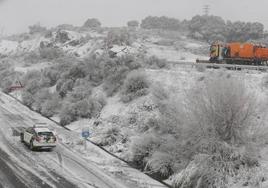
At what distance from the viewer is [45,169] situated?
2455 cm

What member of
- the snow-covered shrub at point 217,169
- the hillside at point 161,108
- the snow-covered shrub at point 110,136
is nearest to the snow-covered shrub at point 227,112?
the hillside at point 161,108

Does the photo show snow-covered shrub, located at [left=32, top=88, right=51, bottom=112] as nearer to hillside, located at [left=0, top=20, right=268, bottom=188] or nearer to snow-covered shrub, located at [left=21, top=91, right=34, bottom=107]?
hillside, located at [left=0, top=20, right=268, bottom=188]

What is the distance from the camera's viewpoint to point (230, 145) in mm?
22312

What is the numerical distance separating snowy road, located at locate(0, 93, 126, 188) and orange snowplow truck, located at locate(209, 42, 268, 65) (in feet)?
66.1

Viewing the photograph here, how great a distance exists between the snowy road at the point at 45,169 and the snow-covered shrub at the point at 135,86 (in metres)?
7.19

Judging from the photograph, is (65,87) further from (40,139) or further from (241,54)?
(241,54)

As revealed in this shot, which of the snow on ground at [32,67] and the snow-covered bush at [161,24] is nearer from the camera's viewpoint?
the snow on ground at [32,67]

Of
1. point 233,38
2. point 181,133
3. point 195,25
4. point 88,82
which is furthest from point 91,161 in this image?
point 195,25

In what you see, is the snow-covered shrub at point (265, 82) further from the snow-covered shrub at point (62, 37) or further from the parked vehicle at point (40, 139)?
the snow-covered shrub at point (62, 37)

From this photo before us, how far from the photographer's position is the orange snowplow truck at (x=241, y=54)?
41875 millimetres

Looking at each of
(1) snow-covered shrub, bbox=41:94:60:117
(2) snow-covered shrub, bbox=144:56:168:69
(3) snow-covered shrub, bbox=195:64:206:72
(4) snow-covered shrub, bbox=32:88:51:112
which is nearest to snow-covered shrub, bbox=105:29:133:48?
(2) snow-covered shrub, bbox=144:56:168:69

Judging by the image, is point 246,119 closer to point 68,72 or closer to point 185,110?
point 185,110

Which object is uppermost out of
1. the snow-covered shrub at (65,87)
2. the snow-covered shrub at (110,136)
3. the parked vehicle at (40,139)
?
the snow-covered shrub at (65,87)

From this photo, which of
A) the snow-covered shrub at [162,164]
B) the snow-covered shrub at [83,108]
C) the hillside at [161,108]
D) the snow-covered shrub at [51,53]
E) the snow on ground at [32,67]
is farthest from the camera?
the snow-covered shrub at [51,53]
